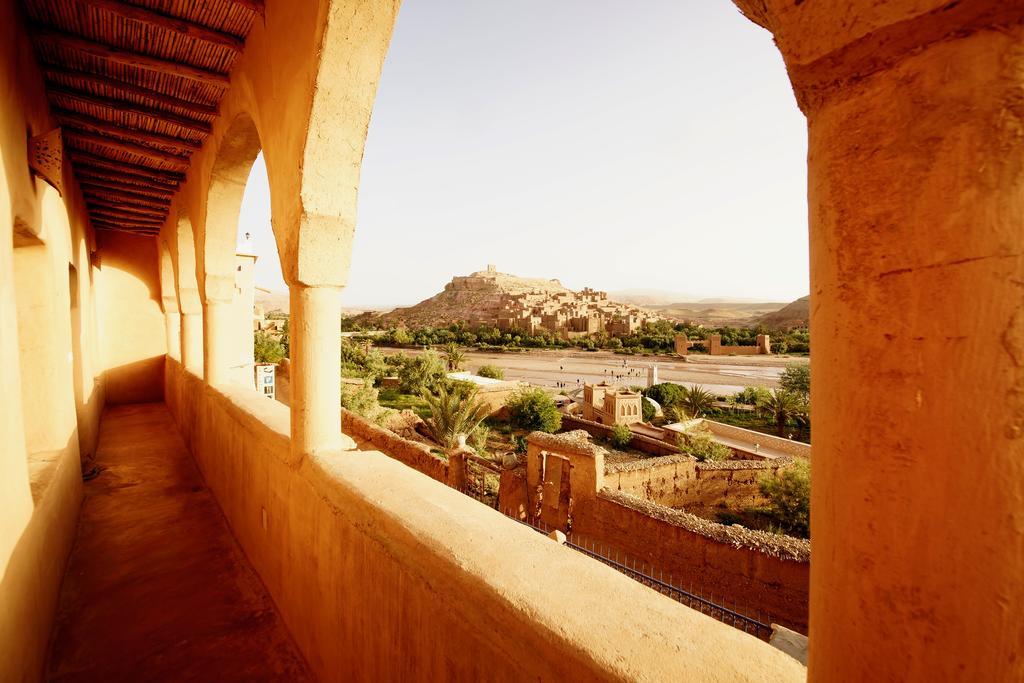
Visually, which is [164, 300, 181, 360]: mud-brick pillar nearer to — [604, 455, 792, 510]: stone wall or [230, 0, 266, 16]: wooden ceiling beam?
[230, 0, 266, 16]: wooden ceiling beam

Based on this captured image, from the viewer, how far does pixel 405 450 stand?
12.4 meters

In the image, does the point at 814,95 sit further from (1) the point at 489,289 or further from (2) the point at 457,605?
(1) the point at 489,289

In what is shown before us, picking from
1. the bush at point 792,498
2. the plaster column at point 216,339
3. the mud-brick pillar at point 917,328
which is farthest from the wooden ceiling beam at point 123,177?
the bush at point 792,498

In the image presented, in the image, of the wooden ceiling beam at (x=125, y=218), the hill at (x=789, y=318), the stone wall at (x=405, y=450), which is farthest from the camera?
the hill at (x=789, y=318)

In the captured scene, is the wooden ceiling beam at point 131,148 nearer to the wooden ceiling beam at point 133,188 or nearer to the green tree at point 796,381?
the wooden ceiling beam at point 133,188

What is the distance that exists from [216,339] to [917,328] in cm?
655

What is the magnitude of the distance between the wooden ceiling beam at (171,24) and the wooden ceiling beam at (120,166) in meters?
3.33

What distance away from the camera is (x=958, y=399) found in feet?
2.19

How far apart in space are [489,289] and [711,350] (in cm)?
7087

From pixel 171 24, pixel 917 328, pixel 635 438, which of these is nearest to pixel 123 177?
pixel 171 24

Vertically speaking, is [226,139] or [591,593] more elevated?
[226,139]

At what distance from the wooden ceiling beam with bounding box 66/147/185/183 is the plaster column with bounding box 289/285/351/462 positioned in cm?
466

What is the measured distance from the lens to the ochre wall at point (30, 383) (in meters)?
2.29

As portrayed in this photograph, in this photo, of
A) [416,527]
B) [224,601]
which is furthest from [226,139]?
[416,527]
